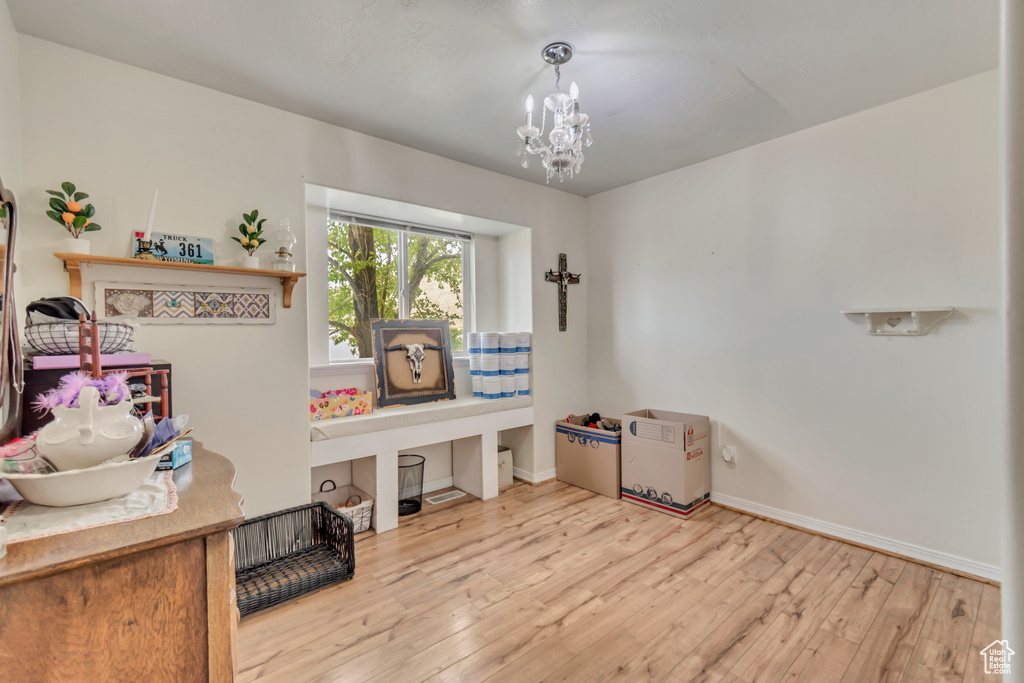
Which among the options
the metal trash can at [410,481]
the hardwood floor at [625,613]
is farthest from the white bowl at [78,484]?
the metal trash can at [410,481]

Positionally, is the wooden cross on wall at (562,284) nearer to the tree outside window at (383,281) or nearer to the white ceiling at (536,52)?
the tree outside window at (383,281)

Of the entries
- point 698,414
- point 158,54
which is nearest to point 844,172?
point 698,414

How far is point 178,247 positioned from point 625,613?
2.59 meters

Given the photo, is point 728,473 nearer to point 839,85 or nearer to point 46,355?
point 839,85

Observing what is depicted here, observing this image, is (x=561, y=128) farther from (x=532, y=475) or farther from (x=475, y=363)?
(x=532, y=475)

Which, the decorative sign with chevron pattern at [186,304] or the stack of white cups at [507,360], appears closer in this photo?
the decorative sign with chevron pattern at [186,304]

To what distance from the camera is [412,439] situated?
2914 mm

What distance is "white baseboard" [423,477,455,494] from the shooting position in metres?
3.45

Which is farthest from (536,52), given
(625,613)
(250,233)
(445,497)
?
(445,497)

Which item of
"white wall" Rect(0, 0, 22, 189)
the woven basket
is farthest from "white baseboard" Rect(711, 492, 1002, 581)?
"white wall" Rect(0, 0, 22, 189)

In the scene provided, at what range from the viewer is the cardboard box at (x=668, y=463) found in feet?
9.62

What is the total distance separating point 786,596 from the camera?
2084 millimetres

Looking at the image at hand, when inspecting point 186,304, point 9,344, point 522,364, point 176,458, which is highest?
point 186,304

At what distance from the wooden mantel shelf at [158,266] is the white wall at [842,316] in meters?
2.49
